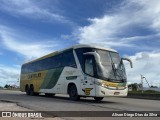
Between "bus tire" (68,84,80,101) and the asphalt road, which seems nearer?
the asphalt road

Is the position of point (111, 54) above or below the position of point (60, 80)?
above

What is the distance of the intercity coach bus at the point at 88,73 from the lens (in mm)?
17328

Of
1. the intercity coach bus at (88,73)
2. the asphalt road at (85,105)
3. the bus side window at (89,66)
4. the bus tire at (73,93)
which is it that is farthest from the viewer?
the bus tire at (73,93)

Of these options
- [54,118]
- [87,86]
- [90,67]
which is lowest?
[54,118]

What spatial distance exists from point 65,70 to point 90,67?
345cm

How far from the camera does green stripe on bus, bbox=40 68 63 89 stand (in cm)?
2217

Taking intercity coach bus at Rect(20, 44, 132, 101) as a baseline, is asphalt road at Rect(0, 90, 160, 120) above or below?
below

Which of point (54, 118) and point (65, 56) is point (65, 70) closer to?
point (65, 56)

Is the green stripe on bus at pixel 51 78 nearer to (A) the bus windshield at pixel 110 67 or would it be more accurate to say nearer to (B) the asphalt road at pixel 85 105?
(B) the asphalt road at pixel 85 105

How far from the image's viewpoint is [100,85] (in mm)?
17125

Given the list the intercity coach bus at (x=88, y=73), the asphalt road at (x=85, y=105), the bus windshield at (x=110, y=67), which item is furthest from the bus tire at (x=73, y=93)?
the bus windshield at (x=110, y=67)

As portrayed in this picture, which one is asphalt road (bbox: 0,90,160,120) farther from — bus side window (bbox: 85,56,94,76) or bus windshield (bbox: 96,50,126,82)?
bus side window (bbox: 85,56,94,76)

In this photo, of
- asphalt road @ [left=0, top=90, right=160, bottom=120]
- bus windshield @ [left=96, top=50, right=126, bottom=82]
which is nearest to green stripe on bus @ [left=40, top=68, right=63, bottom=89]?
asphalt road @ [left=0, top=90, right=160, bottom=120]

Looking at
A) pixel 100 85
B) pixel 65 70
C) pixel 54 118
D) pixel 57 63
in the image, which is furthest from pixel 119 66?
pixel 54 118
